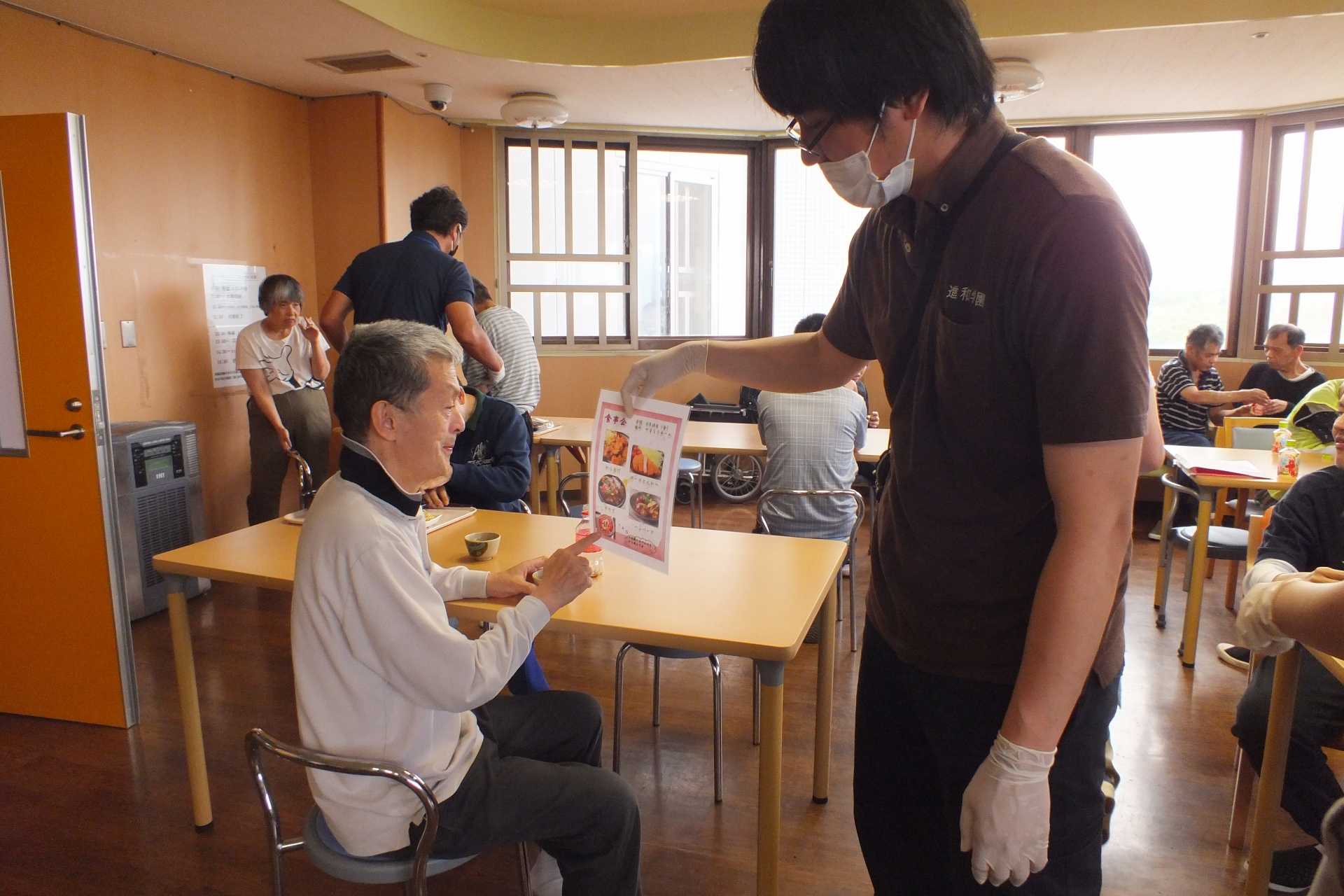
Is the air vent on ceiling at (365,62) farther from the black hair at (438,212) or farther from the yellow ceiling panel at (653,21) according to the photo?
the black hair at (438,212)

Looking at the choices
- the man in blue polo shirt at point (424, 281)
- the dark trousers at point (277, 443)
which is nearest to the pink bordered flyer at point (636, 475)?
the man in blue polo shirt at point (424, 281)

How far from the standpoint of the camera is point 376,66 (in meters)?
4.57

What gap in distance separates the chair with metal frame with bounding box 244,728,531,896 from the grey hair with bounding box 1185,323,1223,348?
5.47 m

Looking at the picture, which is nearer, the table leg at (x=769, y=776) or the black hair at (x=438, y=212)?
the table leg at (x=769, y=776)

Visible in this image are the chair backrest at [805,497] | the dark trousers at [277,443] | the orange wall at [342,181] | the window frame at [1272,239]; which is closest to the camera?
the chair backrest at [805,497]

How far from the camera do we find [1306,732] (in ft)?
6.34

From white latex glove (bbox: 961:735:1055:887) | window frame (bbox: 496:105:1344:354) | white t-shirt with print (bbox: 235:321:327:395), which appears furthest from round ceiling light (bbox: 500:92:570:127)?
white latex glove (bbox: 961:735:1055:887)

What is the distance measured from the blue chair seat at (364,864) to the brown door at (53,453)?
1819 millimetres

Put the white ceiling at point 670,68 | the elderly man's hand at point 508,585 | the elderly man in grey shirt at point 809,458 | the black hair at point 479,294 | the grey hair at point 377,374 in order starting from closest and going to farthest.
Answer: the grey hair at point 377,374
the elderly man's hand at point 508,585
the elderly man in grey shirt at point 809,458
the black hair at point 479,294
the white ceiling at point 670,68

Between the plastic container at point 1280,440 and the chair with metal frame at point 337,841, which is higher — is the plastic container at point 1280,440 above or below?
above

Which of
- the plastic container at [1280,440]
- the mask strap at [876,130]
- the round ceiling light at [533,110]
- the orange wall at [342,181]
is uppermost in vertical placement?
the round ceiling light at [533,110]

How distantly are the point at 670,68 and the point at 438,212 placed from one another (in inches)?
80.0

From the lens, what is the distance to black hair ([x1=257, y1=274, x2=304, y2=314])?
13.8 ft

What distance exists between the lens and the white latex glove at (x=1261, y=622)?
1.30 m
